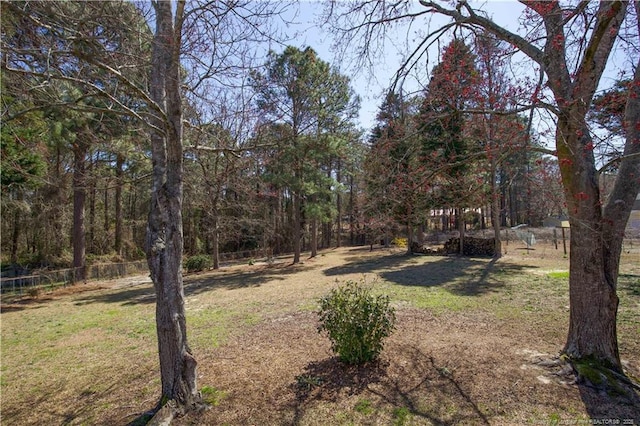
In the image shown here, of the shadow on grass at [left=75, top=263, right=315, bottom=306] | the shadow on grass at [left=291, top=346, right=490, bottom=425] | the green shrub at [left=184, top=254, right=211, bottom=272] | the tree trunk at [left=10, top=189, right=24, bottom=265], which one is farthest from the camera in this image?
the tree trunk at [left=10, top=189, right=24, bottom=265]

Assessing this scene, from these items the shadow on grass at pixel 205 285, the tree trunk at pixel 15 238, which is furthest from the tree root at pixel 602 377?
the tree trunk at pixel 15 238

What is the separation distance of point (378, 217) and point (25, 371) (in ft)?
20.8

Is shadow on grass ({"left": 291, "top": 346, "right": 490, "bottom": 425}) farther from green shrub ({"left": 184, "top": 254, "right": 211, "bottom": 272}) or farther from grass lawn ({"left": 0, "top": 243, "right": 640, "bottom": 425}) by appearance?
green shrub ({"left": 184, "top": 254, "right": 211, "bottom": 272})

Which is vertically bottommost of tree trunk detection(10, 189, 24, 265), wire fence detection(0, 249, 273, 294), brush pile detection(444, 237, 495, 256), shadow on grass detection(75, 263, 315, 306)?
shadow on grass detection(75, 263, 315, 306)

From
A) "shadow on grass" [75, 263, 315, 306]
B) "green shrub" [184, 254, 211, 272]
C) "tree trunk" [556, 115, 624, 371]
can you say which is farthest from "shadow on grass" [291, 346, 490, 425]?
"green shrub" [184, 254, 211, 272]

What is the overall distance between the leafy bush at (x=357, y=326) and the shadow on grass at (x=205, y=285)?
816 centimetres

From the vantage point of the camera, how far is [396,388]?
11.2ft

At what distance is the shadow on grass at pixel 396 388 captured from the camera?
2.94m

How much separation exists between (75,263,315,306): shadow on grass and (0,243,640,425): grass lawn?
4.75 ft

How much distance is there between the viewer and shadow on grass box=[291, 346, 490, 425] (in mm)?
2938

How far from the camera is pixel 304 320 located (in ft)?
21.1

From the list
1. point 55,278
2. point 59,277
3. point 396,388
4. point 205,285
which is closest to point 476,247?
point 205,285

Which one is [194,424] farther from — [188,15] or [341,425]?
[188,15]

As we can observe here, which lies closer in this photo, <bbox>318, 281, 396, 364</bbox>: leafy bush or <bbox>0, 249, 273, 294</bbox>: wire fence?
<bbox>318, 281, 396, 364</bbox>: leafy bush
